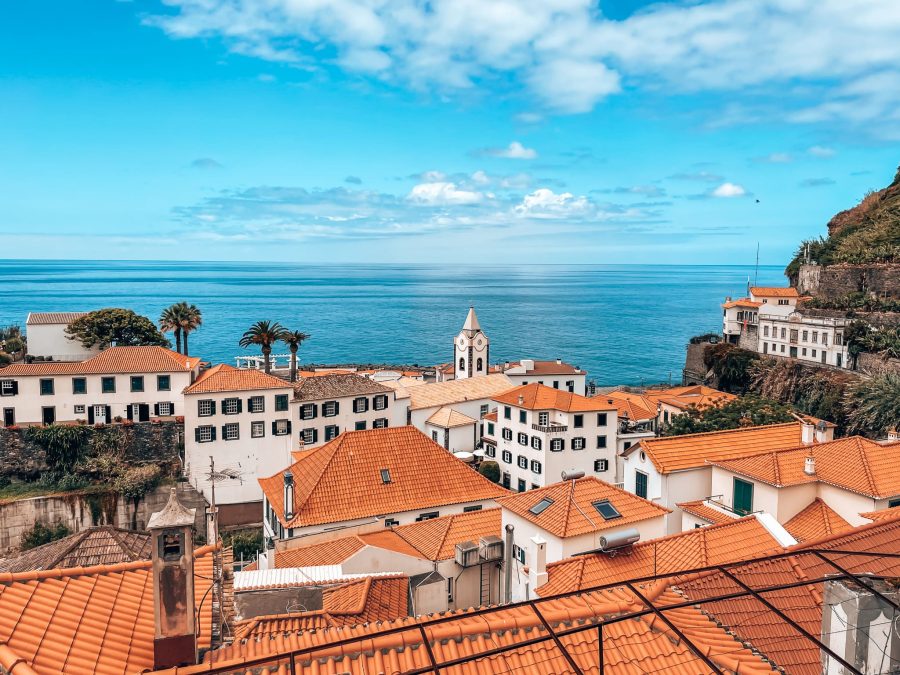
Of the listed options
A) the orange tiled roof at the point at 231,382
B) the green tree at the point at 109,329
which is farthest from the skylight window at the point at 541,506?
the green tree at the point at 109,329

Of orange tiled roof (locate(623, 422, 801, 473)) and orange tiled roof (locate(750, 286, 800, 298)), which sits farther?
orange tiled roof (locate(750, 286, 800, 298))

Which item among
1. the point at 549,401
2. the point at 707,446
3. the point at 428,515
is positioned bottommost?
the point at 428,515

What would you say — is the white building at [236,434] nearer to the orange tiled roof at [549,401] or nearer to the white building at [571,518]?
the orange tiled roof at [549,401]

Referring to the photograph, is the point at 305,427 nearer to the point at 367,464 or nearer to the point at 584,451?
the point at 367,464

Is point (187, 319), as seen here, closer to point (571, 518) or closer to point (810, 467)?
point (571, 518)

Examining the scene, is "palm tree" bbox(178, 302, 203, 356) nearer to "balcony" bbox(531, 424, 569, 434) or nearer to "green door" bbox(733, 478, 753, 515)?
"balcony" bbox(531, 424, 569, 434)

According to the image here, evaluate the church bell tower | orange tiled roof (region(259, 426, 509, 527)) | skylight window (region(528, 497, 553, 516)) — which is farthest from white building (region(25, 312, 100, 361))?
skylight window (region(528, 497, 553, 516))

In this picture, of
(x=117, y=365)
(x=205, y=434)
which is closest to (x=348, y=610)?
(x=205, y=434)
